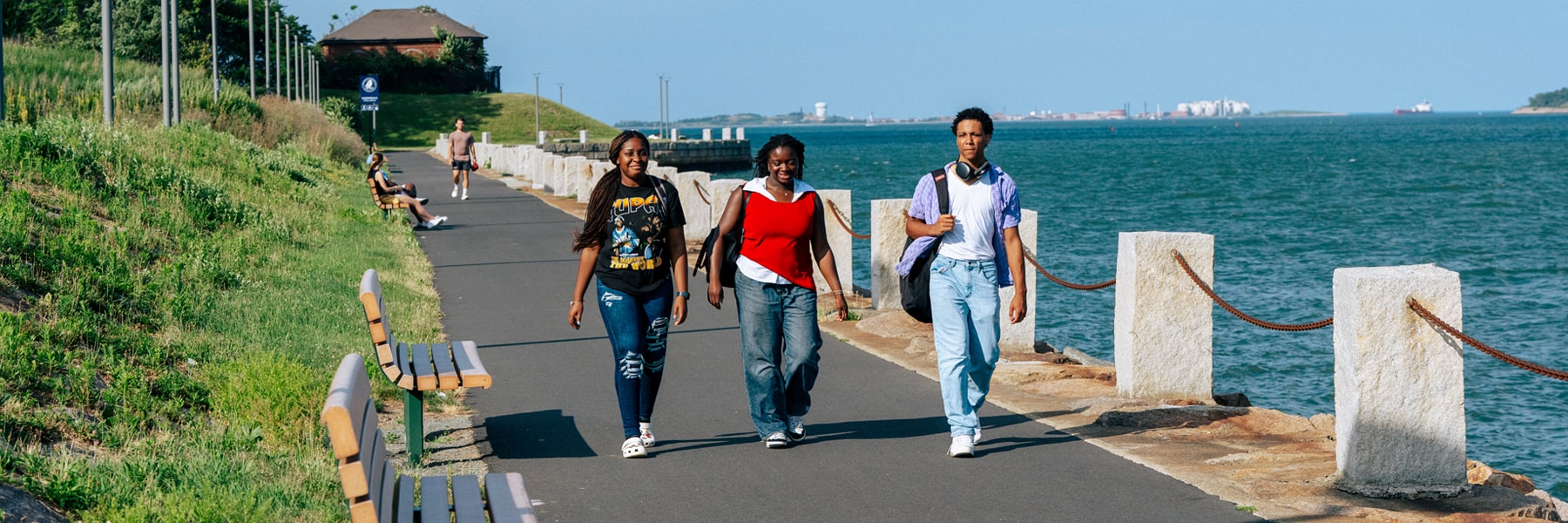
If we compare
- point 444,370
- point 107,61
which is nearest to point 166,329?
point 444,370

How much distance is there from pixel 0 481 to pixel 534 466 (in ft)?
7.53

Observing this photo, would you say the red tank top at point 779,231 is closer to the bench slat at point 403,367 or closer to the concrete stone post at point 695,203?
the bench slat at point 403,367

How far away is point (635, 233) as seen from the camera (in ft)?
23.6

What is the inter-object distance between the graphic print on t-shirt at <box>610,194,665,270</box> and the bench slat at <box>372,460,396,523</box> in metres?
2.01

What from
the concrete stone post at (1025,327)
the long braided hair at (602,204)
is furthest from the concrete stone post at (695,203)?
the long braided hair at (602,204)

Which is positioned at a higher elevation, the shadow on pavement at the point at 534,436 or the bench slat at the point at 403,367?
the bench slat at the point at 403,367

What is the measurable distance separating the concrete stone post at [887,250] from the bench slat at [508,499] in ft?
24.8

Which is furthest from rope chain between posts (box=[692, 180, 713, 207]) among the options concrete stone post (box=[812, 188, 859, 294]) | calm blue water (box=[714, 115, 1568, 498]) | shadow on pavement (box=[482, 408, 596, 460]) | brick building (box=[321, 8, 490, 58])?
brick building (box=[321, 8, 490, 58])

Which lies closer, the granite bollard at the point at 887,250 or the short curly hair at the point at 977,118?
the short curly hair at the point at 977,118

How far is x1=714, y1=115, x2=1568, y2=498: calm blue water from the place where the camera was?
56.4 ft

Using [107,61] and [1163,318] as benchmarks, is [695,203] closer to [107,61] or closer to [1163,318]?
[107,61]

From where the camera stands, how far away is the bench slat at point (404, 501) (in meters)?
4.91

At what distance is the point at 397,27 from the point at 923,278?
123255 mm

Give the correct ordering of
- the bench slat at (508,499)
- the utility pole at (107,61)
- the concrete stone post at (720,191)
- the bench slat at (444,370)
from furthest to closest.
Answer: the utility pole at (107,61) < the concrete stone post at (720,191) < the bench slat at (444,370) < the bench slat at (508,499)
